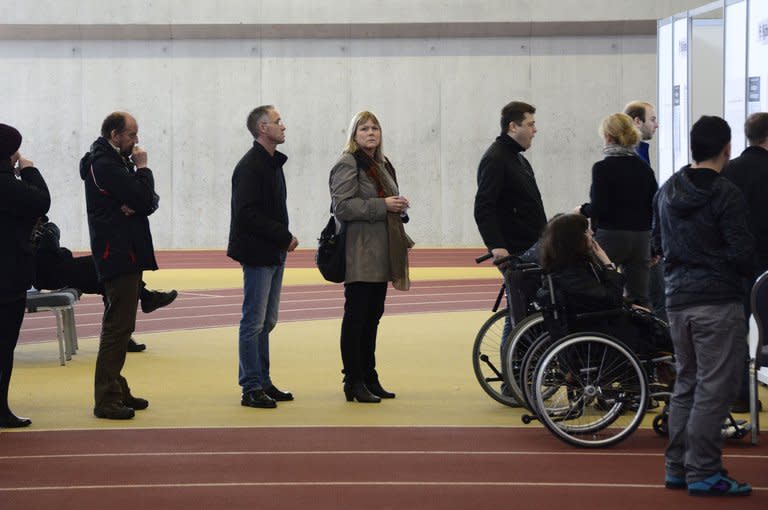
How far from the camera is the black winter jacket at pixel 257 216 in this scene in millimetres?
7613

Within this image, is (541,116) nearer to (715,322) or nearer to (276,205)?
(276,205)

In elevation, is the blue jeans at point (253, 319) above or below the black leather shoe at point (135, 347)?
above

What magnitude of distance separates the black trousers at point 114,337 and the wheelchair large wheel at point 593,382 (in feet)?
8.09

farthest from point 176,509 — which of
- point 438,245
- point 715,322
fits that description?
point 438,245

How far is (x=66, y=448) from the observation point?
6.46m

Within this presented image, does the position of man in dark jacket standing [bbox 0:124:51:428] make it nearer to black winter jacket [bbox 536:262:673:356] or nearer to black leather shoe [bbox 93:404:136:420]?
black leather shoe [bbox 93:404:136:420]

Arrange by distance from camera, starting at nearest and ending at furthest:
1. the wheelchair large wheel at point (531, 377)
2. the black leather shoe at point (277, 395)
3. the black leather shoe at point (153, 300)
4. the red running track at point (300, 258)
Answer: the wheelchair large wheel at point (531, 377)
the black leather shoe at point (277, 395)
the black leather shoe at point (153, 300)
the red running track at point (300, 258)

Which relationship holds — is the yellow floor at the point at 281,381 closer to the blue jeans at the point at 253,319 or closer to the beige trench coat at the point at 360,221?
the blue jeans at the point at 253,319

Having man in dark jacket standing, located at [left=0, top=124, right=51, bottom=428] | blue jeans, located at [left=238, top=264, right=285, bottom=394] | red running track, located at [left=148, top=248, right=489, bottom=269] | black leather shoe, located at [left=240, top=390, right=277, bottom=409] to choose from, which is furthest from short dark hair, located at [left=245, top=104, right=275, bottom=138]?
red running track, located at [left=148, top=248, right=489, bottom=269]

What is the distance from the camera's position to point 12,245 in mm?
6910

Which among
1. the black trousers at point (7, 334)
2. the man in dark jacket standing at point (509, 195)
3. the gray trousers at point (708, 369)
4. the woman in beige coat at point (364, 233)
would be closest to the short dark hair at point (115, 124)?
the black trousers at point (7, 334)

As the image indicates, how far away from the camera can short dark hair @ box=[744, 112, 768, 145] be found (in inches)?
276

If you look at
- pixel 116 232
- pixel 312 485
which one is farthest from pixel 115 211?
Answer: pixel 312 485

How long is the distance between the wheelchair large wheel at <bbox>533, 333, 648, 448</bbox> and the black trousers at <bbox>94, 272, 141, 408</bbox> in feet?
8.09
